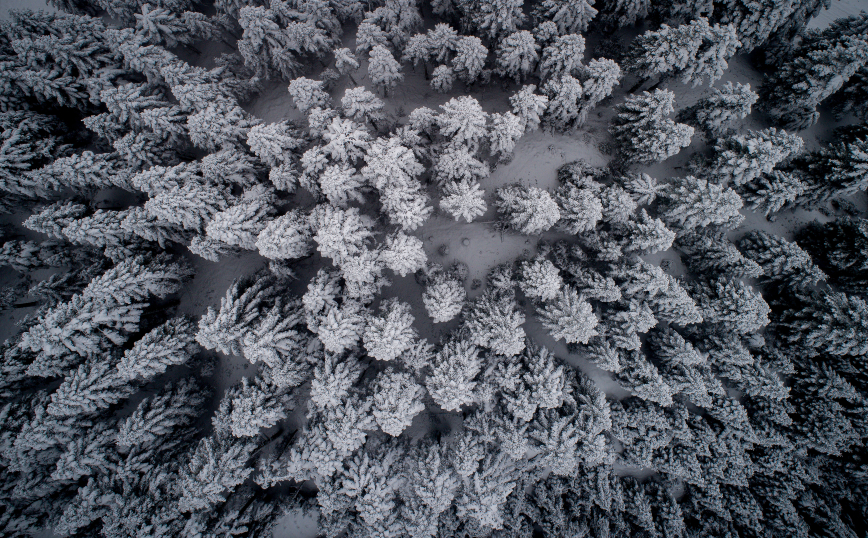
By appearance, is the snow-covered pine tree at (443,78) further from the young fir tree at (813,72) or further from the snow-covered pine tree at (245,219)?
the young fir tree at (813,72)

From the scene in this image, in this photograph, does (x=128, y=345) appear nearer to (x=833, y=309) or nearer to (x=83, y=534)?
(x=83, y=534)

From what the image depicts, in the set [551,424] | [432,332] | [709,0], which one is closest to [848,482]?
[551,424]

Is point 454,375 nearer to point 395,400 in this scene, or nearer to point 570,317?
point 395,400

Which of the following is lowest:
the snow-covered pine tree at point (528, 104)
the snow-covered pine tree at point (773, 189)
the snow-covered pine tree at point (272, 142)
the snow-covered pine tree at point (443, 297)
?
the snow-covered pine tree at point (443, 297)

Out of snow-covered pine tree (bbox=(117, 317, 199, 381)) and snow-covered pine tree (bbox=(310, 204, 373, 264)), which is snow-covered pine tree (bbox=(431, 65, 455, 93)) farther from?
snow-covered pine tree (bbox=(117, 317, 199, 381))

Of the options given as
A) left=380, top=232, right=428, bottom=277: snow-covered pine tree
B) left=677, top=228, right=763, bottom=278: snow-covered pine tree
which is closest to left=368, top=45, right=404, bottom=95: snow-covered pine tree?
left=380, top=232, right=428, bottom=277: snow-covered pine tree

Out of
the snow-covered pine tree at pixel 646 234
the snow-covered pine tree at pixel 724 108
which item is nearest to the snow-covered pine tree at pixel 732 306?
the snow-covered pine tree at pixel 646 234
